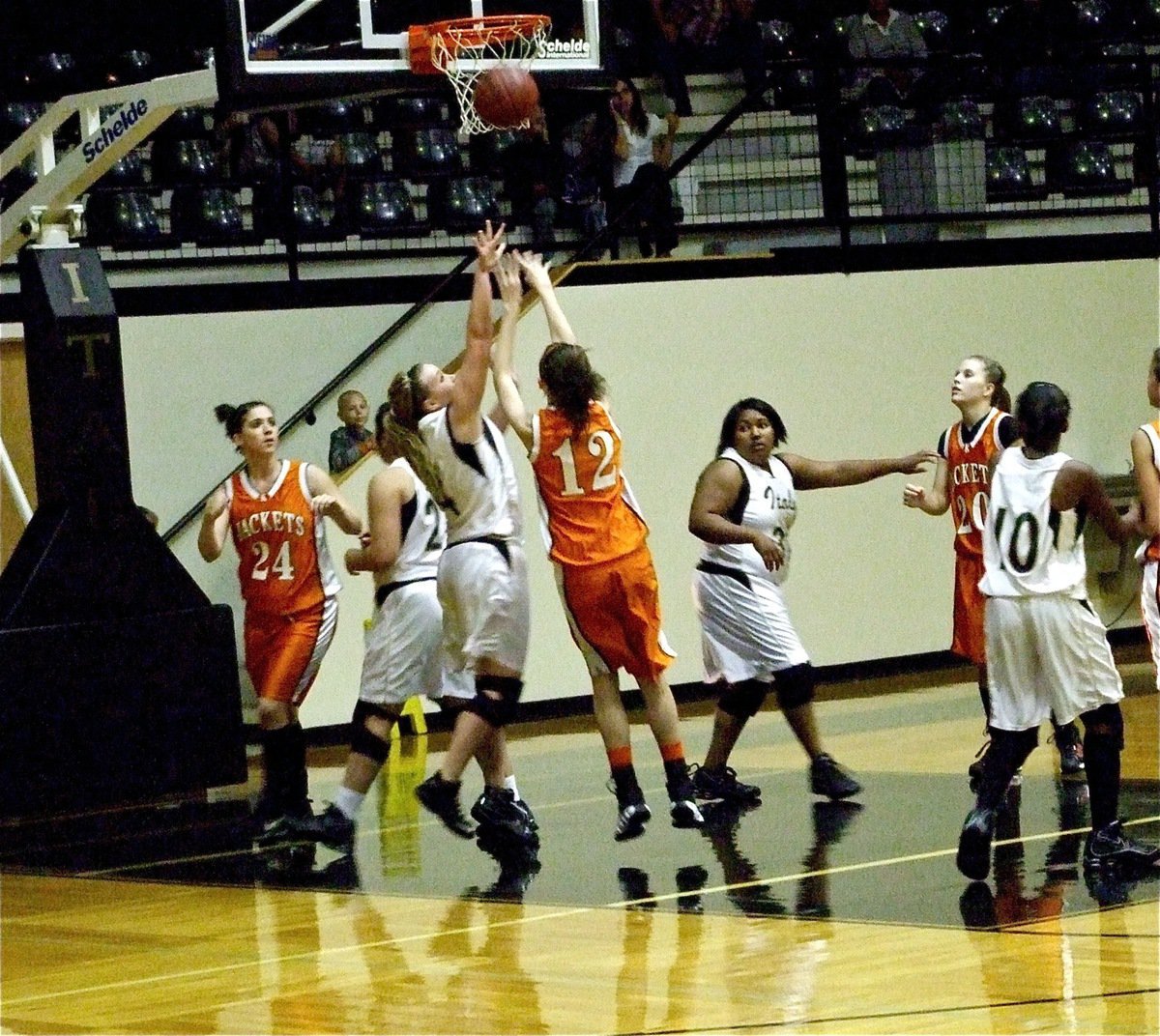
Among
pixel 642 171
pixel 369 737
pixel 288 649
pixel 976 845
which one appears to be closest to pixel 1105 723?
pixel 976 845

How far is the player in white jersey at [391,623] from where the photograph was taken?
8.66 metres

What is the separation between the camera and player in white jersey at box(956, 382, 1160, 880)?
7.10m

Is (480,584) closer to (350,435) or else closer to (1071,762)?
(1071,762)

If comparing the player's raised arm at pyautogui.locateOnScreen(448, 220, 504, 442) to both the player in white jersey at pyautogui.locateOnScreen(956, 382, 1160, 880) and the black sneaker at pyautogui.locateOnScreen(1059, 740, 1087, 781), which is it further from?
the black sneaker at pyautogui.locateOnScreen(1059, 740, 1087, 781)

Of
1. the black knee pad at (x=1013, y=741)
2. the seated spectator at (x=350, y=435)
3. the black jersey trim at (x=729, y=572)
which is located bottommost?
the black knee pad at (x=1013, y=741)

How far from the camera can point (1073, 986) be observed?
5.59m

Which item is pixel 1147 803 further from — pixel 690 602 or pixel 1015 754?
pixel 690 602

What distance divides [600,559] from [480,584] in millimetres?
475

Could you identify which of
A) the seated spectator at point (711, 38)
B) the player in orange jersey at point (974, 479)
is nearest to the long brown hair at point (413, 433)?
the player in orange jersey at point (974, 479)

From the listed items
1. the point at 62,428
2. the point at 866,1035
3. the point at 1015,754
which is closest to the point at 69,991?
the point at 866,1035

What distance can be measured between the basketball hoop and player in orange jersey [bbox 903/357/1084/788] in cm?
229

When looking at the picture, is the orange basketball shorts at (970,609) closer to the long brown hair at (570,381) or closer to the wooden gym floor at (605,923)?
the wooden gym floor at (605,923)

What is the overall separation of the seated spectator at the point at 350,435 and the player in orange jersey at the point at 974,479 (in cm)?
432

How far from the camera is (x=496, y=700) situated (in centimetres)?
825
